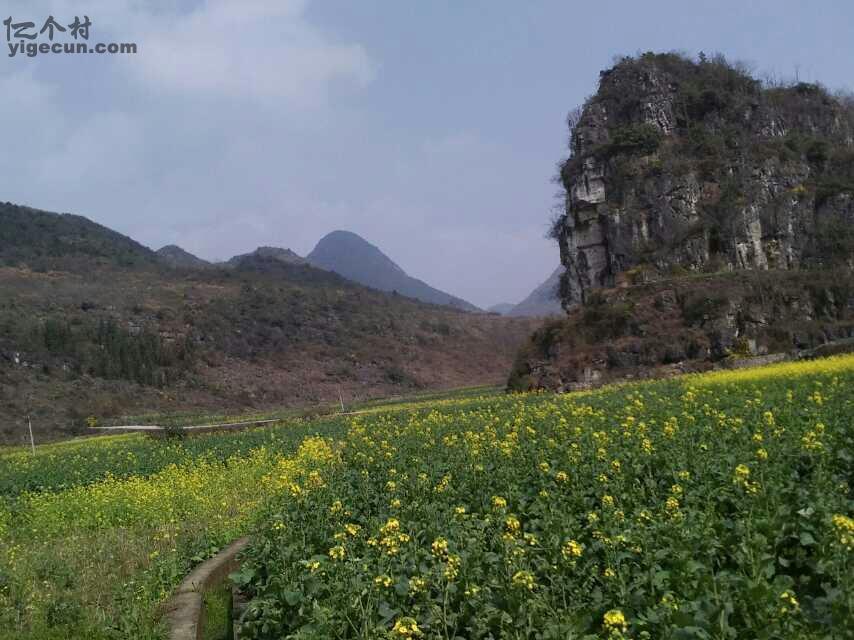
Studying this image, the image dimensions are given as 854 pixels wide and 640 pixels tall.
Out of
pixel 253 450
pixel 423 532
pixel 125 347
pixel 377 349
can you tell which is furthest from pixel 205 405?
pixel 423 532

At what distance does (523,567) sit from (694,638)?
1.52 meters

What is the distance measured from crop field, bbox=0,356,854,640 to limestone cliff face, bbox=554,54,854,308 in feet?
109

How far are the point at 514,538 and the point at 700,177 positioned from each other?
150 feet

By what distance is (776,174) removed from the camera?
45.0 metres

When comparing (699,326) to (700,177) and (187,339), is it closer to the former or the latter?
(700,177)

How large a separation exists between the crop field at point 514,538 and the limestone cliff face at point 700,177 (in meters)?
33.3

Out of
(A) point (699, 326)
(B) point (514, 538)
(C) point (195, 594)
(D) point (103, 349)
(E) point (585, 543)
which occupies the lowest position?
(C) point (195, 594)

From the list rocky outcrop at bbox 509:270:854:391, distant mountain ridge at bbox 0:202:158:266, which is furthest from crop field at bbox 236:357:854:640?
distant mountain ridge at bbox 0:202:158:266

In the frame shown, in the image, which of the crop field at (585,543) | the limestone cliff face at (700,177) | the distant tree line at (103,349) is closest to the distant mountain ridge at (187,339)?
the distant tree line at (103,349)

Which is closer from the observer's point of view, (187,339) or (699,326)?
(699,326)

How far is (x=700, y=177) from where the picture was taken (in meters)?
46.0

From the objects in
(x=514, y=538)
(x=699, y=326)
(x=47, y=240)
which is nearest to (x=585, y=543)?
(x=514, y=538)

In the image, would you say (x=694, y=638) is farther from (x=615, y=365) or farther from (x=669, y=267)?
(x=669, y=267)

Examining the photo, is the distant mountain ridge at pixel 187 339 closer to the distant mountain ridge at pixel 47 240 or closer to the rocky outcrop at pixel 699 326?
the distant mountain ridge at pixel 47 240
